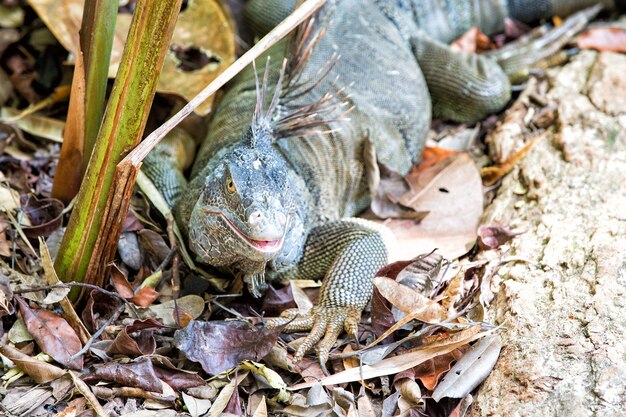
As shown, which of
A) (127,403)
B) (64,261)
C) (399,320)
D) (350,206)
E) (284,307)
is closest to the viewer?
(127,403)

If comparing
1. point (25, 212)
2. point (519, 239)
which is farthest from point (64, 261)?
point (519, 239)

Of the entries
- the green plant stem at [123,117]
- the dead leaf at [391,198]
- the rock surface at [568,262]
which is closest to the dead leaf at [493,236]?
the rock surface at [568,262]

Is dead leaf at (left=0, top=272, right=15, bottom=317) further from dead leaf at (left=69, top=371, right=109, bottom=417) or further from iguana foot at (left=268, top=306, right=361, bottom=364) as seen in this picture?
iguana foot at (left=268, top=306, right=361, bottom=364)

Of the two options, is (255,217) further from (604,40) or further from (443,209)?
(604,40)

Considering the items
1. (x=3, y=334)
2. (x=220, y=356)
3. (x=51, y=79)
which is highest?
(x=51, y=79)

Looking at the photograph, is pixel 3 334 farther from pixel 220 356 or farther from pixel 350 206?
pixel 350 206

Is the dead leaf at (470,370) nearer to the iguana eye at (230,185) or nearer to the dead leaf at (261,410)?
the dead leaf at (261,410)
